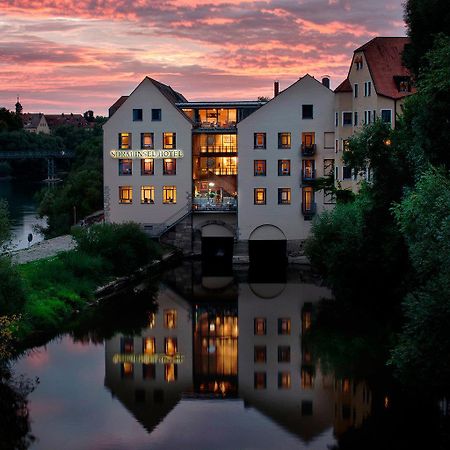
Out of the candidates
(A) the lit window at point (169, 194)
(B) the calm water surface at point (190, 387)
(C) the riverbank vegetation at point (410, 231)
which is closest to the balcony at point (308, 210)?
(A) the lit window at point (169, 194)

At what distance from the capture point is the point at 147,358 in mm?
34000

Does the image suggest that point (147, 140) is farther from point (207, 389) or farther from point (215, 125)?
point (207, 389)

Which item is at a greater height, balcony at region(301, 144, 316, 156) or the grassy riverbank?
balcony at region(301, 144, 316, 156)

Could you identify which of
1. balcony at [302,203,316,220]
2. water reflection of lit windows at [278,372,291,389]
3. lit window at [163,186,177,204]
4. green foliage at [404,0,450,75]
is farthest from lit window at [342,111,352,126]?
water reflection of lit windows at [278,372,291,389]

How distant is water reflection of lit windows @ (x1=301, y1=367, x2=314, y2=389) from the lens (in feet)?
98.4

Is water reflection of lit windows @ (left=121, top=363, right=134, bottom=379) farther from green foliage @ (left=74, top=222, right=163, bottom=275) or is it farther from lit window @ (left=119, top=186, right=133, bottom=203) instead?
lit window @ (left=119, top=186, right=133, bottom=203)

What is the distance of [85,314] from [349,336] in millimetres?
12090

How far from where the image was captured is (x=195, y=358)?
113ft

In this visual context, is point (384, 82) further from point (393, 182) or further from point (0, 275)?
point (0, 275)

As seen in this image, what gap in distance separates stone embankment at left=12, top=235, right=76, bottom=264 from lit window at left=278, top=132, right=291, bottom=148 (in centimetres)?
1518

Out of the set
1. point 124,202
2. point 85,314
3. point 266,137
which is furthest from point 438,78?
point 124,202

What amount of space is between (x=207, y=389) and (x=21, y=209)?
7232 cm

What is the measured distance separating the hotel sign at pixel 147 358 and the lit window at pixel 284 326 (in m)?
5.88

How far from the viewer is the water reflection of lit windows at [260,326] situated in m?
39.0
